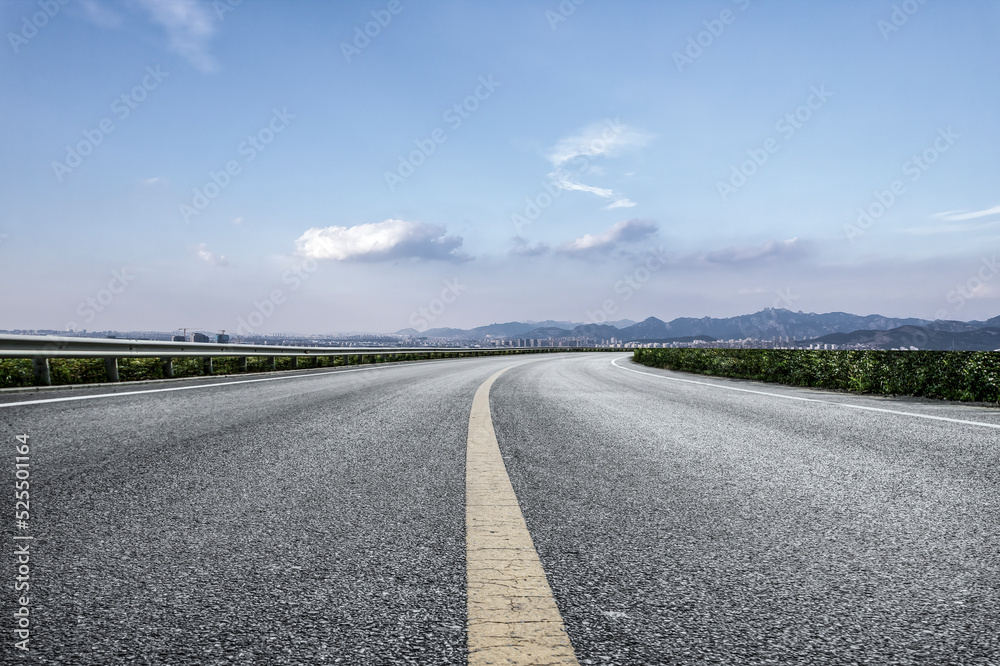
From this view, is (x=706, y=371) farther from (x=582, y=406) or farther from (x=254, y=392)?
(x=254, y=392)

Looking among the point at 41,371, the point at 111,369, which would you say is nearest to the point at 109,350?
Answer: the point at 111,369

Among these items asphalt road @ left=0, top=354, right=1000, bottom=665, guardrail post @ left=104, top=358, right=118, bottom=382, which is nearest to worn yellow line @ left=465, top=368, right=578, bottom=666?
asphalt road @ left=0, top=354, right=1000, bottom=665

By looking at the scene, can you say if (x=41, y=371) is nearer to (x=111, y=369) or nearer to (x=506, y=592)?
(x=111, y=369)

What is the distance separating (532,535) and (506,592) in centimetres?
62

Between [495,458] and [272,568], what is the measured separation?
222 cm

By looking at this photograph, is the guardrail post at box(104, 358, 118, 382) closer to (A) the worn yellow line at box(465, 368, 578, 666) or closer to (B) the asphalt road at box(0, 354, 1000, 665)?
(B) the asphalt road at box(0, 354, 1000, 665)

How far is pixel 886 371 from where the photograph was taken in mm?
12234

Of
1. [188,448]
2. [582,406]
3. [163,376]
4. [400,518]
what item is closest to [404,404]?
[582,406]

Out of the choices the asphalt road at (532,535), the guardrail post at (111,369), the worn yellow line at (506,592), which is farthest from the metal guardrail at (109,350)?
the worn yellow line at (506,592)

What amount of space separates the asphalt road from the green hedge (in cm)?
629

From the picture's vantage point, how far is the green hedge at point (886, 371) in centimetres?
1004

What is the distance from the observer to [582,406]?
7.88 meters

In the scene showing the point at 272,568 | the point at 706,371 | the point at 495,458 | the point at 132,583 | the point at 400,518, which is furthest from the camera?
the point at 706,371

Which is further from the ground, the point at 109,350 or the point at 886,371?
the point at 109,350
